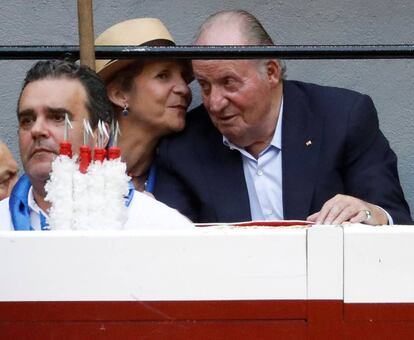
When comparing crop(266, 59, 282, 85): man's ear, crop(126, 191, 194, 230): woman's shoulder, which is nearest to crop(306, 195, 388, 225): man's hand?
crop(126, 191, 194, 230): woman's shoulder

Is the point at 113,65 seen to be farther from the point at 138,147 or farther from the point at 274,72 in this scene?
the point at 274,72

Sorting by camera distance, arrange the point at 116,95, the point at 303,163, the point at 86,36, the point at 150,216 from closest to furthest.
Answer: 1. the point at 150,216
2. the point at 86,36
3. the point at 303,163
4. the point at 116,95

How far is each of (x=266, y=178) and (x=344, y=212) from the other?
0.51 m

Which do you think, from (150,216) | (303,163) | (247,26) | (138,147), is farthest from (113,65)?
(150,216)

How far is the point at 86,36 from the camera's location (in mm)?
2908

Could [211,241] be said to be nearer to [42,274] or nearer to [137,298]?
[137,298]

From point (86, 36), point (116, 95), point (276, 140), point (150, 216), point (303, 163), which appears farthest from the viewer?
point (116, 95)

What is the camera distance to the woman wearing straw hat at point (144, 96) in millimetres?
3543

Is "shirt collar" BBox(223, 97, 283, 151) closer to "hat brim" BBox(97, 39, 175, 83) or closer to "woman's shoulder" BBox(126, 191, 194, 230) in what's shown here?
"hat brim" BBox(97, 39, 175, 83)

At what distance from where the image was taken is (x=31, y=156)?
9.54 feet

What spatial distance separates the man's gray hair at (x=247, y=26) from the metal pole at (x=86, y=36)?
576 mm

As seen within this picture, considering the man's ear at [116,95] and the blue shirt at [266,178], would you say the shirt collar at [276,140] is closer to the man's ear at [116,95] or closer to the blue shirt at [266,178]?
the blue shirt at [266,178]

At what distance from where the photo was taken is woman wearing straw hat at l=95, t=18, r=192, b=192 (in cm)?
354

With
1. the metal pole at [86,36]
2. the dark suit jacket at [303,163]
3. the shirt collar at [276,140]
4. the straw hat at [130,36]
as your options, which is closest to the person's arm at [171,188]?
the dark suit jacket at [303,163]
